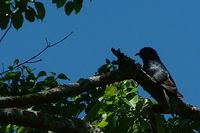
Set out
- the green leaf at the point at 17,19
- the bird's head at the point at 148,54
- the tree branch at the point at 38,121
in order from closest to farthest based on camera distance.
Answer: the tree branch at the point at 38,121
the green leaf at the point at 17,19
the bird's head at the point at 148,54

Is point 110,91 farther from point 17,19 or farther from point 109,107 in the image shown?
point 17,19

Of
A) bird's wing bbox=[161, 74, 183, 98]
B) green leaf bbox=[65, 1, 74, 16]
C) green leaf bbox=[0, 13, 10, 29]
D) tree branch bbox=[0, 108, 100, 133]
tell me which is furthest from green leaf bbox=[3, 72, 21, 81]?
tree branch bbox=[0, 108, 100, 133]

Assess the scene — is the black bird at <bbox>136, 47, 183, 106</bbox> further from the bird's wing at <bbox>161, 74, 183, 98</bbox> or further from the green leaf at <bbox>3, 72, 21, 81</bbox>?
the green leaf at <bbox>3, 72, 21, 81</bbox>

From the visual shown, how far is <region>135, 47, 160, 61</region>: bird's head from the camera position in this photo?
8.28 metres

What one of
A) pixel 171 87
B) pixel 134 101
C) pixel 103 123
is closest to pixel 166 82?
pixel 171 87

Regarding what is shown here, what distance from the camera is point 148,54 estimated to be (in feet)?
28.1

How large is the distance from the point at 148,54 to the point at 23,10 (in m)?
3.25

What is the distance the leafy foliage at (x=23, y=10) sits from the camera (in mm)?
5578

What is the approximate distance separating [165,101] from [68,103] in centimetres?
119

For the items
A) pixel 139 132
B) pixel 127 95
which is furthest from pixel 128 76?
pixel 139 132

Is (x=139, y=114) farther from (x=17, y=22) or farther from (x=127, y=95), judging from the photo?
(x=17, y=22)

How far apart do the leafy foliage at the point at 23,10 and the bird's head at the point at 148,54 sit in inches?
109

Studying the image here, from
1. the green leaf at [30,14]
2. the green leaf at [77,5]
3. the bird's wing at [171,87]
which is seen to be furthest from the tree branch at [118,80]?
the green leaf at [30,14]

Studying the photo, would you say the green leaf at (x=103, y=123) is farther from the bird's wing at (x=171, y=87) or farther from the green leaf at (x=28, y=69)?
the green leaf at (x=28, y=69)
